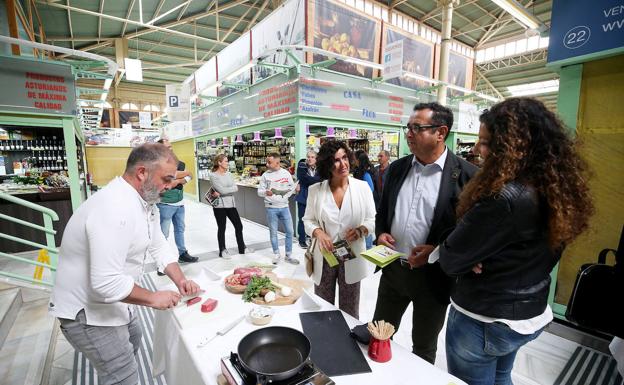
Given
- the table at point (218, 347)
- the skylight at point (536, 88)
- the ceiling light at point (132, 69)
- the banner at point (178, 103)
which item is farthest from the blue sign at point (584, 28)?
the skylight at point (536, 88)

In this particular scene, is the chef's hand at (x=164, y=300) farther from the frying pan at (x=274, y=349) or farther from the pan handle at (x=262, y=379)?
the pan handle at (x=262, y=379)

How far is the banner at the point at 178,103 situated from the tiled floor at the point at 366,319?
360cm

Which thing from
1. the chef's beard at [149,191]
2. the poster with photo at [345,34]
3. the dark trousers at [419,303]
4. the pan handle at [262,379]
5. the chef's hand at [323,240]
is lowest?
the dark trousers at [419,303]

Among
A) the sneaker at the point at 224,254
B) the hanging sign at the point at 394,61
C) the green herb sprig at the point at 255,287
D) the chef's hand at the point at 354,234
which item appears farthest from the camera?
the hanging sign at the point at 394,61

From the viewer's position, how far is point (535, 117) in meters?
1.09

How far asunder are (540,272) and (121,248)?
1815 mm

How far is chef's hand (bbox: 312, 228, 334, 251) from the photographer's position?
2044mm

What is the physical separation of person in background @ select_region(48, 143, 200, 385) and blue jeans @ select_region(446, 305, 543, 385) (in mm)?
1385

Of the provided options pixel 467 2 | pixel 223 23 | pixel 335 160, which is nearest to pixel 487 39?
pixel 467 2

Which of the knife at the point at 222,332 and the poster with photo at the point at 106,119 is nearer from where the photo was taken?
the knife at the point at 222,332

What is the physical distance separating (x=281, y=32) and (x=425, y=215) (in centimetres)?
607

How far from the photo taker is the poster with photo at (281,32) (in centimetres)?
579

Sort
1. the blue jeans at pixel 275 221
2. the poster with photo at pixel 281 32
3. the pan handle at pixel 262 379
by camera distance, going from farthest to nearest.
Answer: the poster with photo at pixel 281 32, the blue jeans at pixel 275 221, the pan handle at pixel 262 379

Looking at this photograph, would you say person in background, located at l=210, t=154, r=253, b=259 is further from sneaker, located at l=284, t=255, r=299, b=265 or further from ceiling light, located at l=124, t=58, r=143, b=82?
ceiling light, located at l=124, t=58, r=143, b=82
